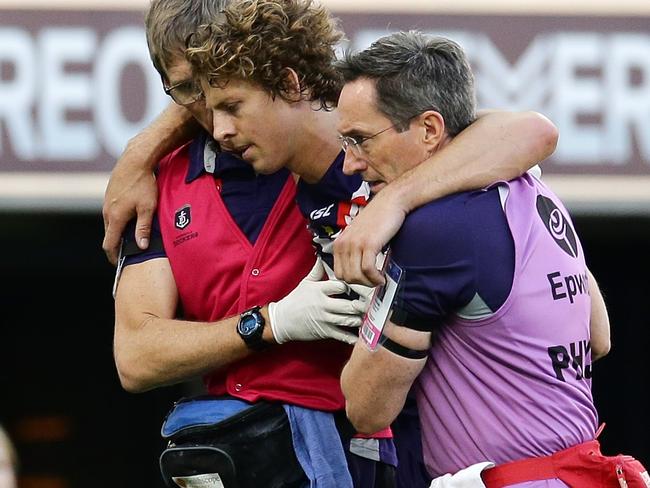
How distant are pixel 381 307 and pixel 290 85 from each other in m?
0.68

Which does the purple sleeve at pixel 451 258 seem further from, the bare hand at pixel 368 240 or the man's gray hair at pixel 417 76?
the man's gray hair at pixel 417 76

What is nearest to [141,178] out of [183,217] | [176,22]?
[183,217]

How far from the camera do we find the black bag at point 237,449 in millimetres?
3344

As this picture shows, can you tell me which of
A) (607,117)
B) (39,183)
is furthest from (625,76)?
(39,183)

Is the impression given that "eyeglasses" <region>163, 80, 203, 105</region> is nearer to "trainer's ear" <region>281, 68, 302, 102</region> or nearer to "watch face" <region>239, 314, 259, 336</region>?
"trainer's ear" <region>281, 68, 302, 102</region>

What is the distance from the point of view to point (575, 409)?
3.01m

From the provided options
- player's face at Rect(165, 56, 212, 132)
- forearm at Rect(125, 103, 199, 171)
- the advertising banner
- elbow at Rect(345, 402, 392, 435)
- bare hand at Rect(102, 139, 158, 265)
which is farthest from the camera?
the advertising banner

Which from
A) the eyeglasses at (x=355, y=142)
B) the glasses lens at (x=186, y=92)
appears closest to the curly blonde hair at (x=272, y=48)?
the glasses lens at (x=186, y=92)

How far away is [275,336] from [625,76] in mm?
3125

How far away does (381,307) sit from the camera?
2.95 meters

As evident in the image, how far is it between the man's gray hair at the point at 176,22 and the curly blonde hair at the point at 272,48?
46 mm

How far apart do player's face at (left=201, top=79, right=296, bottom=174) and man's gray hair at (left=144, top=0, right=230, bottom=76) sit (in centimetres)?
14

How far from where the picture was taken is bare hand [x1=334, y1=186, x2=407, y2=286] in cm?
290

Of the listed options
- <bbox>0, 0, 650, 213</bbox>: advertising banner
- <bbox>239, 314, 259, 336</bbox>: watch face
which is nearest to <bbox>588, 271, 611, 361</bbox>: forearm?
<bbox>239, 314, 259, 336</bbox>: watch face
